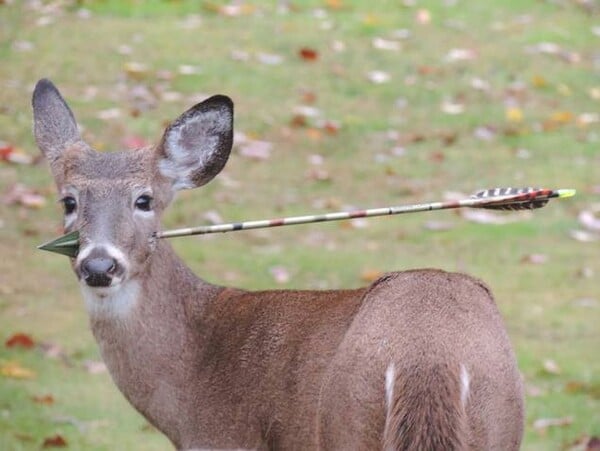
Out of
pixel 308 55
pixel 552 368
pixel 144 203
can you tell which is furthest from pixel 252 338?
Result: pixel 308 55

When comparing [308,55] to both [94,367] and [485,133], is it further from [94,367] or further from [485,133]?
[94,367]

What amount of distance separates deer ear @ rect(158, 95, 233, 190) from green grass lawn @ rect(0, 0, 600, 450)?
1.99 metres

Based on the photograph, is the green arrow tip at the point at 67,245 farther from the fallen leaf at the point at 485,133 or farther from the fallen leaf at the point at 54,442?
the fallen leaf at the point at 485,133

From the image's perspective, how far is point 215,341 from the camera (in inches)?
227

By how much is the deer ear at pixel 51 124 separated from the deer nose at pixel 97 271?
0.86m

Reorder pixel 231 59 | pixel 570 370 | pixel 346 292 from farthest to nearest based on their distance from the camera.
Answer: pixel 231 59, pixel 570 370, pixel 346 292

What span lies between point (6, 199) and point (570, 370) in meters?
4.62

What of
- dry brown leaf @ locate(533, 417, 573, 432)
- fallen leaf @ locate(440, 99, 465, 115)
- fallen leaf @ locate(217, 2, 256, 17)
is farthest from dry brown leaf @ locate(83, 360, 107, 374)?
fallen leaf @ locate(217, 2, 256, 17)

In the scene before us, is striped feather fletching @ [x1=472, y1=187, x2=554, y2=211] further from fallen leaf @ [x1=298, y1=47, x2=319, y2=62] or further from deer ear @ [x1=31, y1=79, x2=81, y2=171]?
fallen leaf @ [x1=298, y1=47, x2=319, y2=62]

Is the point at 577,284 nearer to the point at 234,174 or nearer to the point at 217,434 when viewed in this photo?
the point at 234,174

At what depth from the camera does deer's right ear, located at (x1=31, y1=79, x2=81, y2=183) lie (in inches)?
237

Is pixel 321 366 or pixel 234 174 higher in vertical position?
pixel 321 366

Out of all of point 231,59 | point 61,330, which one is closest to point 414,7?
point 231,59

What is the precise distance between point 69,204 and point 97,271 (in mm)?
477
